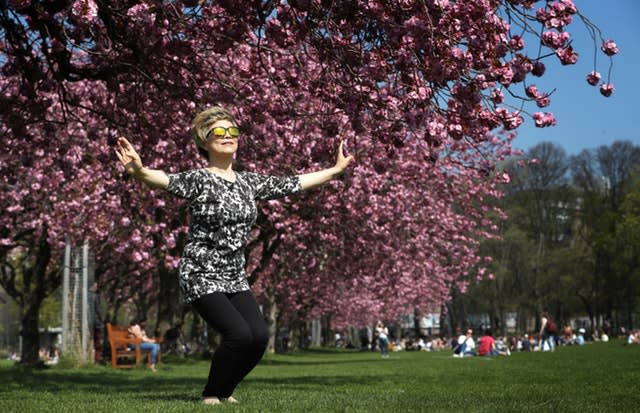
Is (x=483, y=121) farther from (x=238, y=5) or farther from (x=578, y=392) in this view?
(x=578, y=392)

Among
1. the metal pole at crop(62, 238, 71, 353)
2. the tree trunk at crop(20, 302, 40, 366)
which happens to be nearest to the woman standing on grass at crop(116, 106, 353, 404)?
the metal pole at crop(62, 238, 71, 353)

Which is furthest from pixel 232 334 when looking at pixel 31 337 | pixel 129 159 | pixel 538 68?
pixel 31 337

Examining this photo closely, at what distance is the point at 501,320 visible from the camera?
72.6 m

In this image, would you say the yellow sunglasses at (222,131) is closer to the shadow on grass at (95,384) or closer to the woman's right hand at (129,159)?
the woman's right hand at (129,159)

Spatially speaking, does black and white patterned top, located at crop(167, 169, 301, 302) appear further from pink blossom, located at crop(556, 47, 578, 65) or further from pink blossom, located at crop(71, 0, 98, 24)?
pink blossom, located at crop(556, 47, 578, 65)

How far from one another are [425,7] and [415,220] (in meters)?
20.4

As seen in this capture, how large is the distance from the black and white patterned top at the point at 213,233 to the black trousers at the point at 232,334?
0.08 metres

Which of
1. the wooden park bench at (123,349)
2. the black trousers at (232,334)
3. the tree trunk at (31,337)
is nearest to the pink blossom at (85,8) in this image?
the black trousers at (232,334)

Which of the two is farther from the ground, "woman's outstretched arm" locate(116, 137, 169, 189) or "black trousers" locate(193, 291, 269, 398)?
"woman's outstretched arm" locate(116, 137, 169, 189)

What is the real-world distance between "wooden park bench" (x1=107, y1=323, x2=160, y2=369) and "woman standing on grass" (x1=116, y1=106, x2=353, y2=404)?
665 inches

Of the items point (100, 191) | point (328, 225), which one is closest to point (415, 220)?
point (328, 225)

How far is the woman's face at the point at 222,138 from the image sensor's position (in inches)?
275

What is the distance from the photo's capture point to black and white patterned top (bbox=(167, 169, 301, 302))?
21.8 feet

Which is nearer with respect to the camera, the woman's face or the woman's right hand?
the woman's right hand
